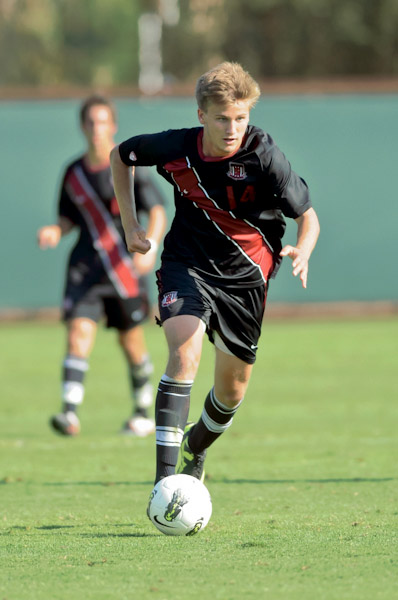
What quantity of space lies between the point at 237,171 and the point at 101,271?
13.1ft

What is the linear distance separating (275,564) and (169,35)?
42071mm

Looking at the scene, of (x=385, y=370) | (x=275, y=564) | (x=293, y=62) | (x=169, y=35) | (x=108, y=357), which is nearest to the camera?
(x=275, y=564)

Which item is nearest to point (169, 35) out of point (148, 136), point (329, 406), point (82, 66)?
point (82, 66)

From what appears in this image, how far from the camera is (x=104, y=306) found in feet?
30.9

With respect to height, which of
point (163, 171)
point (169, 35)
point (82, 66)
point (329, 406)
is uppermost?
point (163, 171)

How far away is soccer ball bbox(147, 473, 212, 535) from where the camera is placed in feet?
16.3

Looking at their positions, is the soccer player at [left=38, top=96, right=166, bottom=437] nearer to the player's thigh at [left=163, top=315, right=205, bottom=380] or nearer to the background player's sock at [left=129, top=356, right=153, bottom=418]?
the background player's sock at [left=129, top=356, right=153, bottom=418]

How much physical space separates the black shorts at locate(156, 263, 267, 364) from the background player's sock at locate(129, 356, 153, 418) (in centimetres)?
367

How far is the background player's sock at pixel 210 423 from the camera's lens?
5.88 metres

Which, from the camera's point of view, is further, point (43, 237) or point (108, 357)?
point (108, 357)

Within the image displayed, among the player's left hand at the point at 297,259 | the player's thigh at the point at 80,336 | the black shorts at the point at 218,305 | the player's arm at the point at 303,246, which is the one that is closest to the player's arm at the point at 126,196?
the black shorts at the point at 218,305

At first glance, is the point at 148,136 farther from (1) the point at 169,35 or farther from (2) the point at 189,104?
(1) the point at 169,35

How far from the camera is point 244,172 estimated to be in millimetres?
5512

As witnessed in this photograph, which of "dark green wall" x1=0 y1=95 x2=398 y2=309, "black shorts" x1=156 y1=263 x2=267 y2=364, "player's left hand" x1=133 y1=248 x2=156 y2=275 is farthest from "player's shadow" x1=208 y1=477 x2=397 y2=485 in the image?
"dark green wall" x1=0 y1=95 x2=398 y2=309
